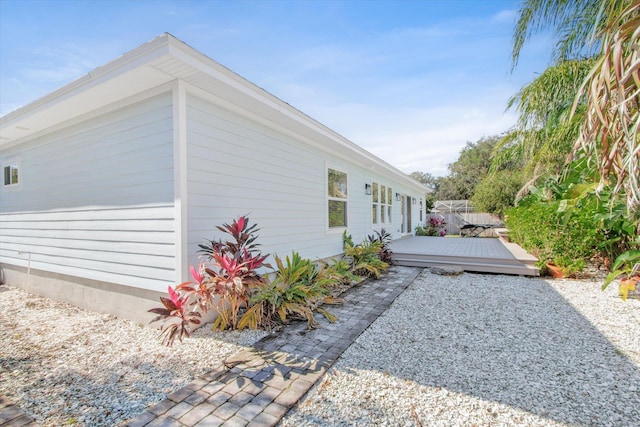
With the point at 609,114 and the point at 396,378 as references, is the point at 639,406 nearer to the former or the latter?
the point at 396,378

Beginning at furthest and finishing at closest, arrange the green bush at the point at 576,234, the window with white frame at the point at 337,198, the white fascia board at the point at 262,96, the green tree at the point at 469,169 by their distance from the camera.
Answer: the green tree at the point at 469,169, the window with white frame at the point at 337,198, the green bush at the point at 576,234, the white fascia board at the point at 262,96

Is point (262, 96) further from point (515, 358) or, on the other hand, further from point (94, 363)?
point (515, 358)

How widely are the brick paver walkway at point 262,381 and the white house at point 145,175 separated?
139 centimetres

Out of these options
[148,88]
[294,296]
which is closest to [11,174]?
[148,88]

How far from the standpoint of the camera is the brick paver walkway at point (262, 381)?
80.4 inches

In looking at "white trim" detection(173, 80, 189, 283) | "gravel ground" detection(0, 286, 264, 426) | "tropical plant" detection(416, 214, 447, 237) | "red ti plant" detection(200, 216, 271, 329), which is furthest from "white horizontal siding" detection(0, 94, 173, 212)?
"tropical plant" detection(416, 214, 447, 237)

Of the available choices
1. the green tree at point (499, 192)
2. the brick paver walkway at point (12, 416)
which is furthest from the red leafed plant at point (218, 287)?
the green tree at point (499, 192)

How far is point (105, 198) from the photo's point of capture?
14.1 feet

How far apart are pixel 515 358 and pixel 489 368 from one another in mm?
409

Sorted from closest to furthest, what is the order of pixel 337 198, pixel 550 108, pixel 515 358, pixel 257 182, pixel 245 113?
→ 1. pixel 515 358
2. pixel 245 113
3. pixel 257 182
4. pixel 550 108
5. pixel 337 198

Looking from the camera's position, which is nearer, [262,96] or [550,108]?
[262,96]

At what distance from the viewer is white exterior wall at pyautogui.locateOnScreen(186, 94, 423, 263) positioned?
372 centimetres

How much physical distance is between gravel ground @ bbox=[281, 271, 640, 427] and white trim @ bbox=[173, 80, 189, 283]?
218 centimetres

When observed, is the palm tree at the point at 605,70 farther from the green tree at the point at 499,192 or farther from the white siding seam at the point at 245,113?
the green tree at the point at 499,192
